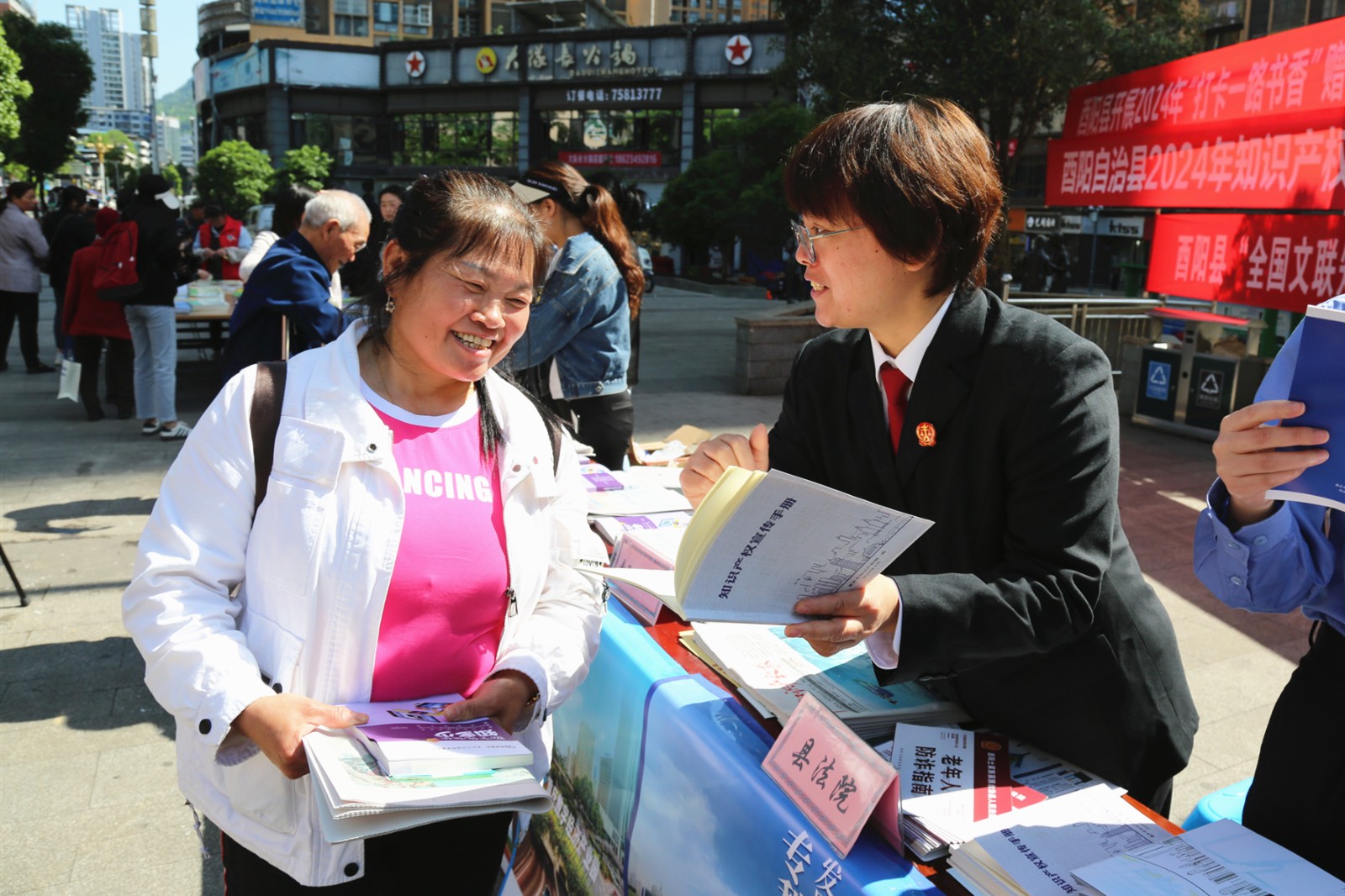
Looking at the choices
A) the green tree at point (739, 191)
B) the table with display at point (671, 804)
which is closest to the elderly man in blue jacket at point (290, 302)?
the table with display at point (671, 804)

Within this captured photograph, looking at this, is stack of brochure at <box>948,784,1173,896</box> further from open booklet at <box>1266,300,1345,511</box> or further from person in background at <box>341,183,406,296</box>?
person in background at <box>341,183,406,296</box>

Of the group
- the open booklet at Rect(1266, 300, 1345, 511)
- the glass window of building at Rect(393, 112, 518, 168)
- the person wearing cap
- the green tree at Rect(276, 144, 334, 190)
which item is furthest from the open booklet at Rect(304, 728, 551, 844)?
the glass window of building at Rect(393, 112, 518, 168)

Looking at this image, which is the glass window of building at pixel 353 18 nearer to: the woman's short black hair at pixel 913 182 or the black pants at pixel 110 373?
the black pants at pixel 110 373

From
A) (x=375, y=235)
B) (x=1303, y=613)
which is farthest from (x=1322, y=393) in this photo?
(x=375, y=235)

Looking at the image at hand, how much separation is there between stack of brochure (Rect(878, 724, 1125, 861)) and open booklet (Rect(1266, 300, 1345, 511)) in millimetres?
580

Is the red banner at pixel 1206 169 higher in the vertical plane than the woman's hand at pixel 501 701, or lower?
higher

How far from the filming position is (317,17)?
205ft

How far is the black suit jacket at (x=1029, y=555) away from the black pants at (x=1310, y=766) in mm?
140

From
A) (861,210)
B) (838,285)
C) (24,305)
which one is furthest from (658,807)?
(24,305)

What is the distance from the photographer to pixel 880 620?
141 centimetres

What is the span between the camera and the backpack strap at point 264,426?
1.56m

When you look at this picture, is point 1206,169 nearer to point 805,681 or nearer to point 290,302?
point 290,302

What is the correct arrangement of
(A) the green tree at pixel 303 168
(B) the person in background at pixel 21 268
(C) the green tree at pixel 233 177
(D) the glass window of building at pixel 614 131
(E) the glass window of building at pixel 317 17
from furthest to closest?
(E) the glass window of building at pixel 317 17 < (D) the glass window of building at pixel 614 131 < (A) the green tree at pixel 303 168 < (C) the green tree at pixel 233 177 < (B) the person in background at pixel 21 268

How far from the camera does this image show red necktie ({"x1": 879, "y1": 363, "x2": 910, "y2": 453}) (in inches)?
69.4
